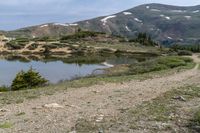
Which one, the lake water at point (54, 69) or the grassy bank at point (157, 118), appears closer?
the grassy bank at point (157, 118)

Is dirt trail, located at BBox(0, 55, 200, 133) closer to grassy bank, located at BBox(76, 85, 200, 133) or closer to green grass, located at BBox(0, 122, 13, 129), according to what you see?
green grass, located at BBox(0, 122, 13, 129)

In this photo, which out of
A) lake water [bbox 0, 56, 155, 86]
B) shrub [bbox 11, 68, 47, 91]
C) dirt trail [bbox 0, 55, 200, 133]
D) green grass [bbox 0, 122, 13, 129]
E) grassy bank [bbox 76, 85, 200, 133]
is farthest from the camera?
lake water [bbox 0, 56, 155, 86]

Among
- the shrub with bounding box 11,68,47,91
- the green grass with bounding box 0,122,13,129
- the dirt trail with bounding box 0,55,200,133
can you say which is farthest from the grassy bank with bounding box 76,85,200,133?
the shrub with bounding box 11,68,47,91

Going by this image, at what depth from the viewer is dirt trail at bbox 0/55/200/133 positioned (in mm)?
13383

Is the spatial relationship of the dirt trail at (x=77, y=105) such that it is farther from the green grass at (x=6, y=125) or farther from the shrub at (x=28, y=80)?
the shrub at (x=28, y=80)

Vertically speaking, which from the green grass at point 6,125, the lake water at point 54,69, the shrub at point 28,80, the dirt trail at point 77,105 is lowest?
the lake water at point 54,69

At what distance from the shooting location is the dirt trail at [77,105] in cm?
1338

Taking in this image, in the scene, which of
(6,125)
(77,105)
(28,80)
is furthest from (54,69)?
(6,125)

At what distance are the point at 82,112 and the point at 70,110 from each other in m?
0.63

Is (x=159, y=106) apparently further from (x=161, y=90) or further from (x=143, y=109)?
(x=161, y=90)

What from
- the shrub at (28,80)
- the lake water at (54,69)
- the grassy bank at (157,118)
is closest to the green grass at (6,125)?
the grassy bank at (157,118)

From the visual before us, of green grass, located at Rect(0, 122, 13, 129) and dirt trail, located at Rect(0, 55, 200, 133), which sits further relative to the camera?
dirt trail, located at Rect(0, 55, 200, 133)

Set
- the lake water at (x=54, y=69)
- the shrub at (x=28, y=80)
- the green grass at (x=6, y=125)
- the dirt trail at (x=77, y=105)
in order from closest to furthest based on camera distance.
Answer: the green grass at (x=6, y=125), the dirt trail at (x=77, y=105), the shrub at (x=28, y=80), the lake water at (x=54, y=69)

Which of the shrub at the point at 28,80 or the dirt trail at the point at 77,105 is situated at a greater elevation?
the dirt trail at the point at 77,105
